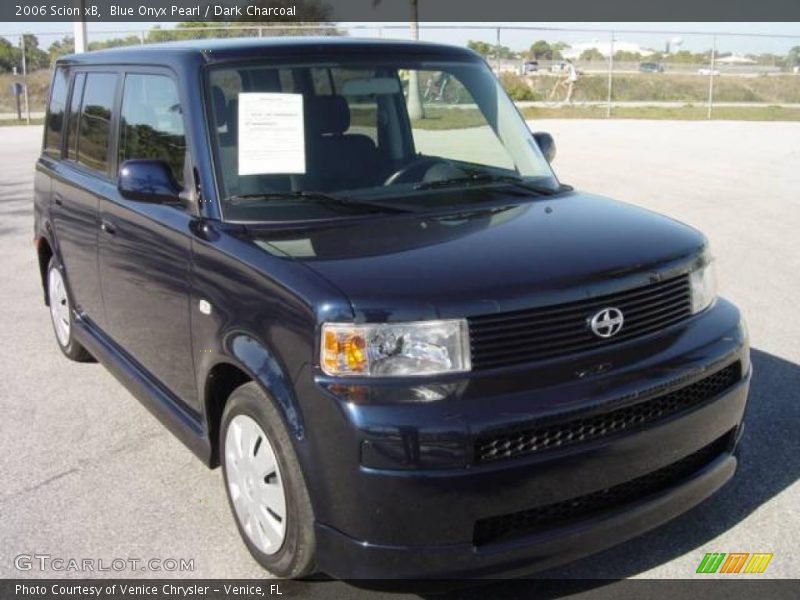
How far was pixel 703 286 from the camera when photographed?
3408 millimetres

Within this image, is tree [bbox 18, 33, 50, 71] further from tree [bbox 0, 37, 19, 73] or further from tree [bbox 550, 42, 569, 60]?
tree [bbox 550, 42, 569, 60]

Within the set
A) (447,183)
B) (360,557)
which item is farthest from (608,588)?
(447,183)

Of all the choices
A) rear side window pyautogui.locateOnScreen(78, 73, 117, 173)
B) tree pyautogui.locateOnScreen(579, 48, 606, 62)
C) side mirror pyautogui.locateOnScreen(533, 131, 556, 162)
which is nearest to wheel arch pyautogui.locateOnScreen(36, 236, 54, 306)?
rear side window pyautogui.locateOnScreen(78, 73, 117, 173)

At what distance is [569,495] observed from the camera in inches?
109

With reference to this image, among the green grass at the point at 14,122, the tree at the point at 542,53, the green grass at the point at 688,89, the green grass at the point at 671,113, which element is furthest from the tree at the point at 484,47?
the green grass at the point at 14,122

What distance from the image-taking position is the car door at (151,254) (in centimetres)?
370

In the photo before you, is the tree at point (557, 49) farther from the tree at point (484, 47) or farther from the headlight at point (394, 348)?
the headlight at point (394, 348)

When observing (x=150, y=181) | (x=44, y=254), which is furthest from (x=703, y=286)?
(x=44, y=254)

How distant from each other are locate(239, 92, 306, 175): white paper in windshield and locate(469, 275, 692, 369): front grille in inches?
52.1

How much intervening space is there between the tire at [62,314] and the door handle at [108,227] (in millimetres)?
1112

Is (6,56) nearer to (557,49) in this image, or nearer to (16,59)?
(16,59)

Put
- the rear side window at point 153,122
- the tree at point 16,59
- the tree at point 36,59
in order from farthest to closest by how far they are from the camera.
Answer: the tree at point 16,59 < the tree at point 36,59 < the rear side window at point 153,122

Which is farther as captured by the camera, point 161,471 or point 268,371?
point 161,471

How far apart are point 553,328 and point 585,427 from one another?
0.34 m
